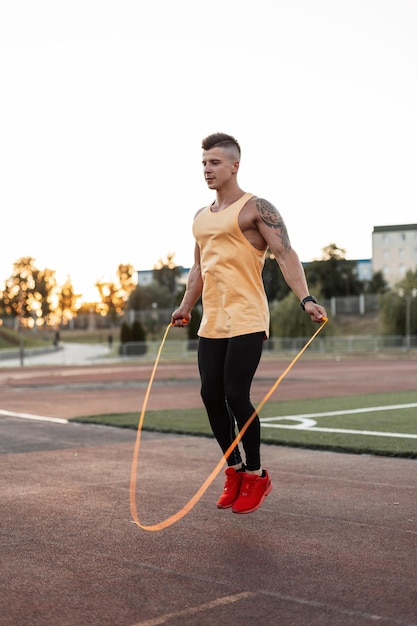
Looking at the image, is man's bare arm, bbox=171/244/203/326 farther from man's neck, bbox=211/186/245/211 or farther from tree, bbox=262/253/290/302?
tree, bbox=262/253/290/302

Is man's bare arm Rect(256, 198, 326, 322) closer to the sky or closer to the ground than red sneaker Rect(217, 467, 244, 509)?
closer to the sky

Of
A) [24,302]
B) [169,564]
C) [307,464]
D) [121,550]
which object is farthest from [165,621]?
[24,302]

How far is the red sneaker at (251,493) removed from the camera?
4.95 m

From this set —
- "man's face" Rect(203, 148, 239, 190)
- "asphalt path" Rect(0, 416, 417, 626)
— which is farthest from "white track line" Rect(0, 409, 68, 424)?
"man's face" Rect(203, 148, 239, 190)

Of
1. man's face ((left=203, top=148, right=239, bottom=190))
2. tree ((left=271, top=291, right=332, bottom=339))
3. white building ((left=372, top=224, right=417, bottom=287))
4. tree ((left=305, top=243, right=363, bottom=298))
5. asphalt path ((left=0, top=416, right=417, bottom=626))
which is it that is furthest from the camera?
white building ((left=372, top=224, right=417, bottom=287))

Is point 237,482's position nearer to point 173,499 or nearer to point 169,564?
point 173,499

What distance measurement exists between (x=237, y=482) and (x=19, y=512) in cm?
139

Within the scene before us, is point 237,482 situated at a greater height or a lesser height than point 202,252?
lesser

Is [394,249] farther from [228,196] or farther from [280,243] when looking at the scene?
[280,243]

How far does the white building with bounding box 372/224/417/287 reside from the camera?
124m

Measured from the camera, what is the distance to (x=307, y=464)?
7.27 m

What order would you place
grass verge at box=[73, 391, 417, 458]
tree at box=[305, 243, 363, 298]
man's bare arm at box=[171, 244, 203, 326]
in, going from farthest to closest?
tree at box=[305, 243, 363, 298] → grass verge at box=[73, 391, 417, 458] → man's bare arm at box=[171, 244, 203, 326]

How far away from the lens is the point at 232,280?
4957mm

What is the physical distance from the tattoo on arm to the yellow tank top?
4.8 inches
